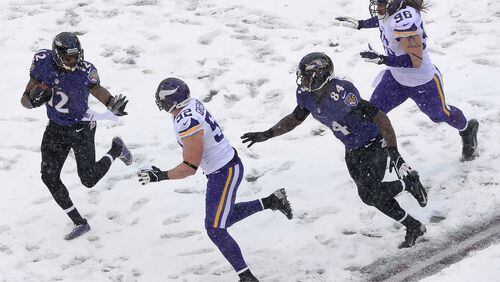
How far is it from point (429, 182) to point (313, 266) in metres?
1.75

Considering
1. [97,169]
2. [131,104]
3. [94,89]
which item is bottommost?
[131,104]

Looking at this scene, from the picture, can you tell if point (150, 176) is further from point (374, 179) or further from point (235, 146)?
point (235, 146)

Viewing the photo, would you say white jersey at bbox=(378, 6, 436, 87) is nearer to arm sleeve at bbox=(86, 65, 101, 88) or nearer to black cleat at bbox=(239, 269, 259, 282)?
black cleat at bbox=(239, 269, 259, 282)

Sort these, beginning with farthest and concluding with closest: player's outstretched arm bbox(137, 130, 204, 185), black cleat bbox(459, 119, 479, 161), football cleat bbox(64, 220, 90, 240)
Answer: black cleat bbox(459, 119, 479, 161), football cleat bbox(64, 220, 90, 240), player's outstretched arm bbox(137, 130, 204, 185)

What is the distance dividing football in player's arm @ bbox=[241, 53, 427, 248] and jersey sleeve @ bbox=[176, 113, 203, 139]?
0.95 meters

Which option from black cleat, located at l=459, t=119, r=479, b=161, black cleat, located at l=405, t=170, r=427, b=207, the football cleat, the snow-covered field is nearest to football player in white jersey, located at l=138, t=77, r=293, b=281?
the snow-covered field

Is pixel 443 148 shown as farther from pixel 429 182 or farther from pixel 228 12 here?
pixel 228 12

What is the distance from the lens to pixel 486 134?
7961mm

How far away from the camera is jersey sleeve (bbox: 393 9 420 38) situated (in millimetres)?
6656

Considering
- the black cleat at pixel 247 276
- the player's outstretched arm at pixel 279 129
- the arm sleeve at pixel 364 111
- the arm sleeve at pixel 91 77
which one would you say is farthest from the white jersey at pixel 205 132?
the arm sleeve at pixel 91 77

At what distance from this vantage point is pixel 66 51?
6.65 m

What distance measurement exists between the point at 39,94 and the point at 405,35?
3.42m

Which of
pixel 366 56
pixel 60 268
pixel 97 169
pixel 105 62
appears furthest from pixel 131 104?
pixel 366 56

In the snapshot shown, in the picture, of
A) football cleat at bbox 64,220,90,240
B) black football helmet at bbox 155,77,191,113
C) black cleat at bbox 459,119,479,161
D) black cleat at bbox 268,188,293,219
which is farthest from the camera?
black cleat at bbox 459,119,479,161
